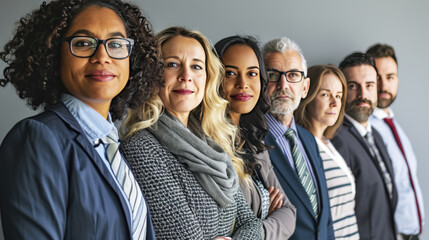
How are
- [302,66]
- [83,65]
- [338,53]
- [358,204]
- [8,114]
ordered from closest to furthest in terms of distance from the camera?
[83,65] → [8,114] → [302,66] → [358,204] → [338,53]

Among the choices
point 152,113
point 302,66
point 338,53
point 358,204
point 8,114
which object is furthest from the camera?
point 338,53

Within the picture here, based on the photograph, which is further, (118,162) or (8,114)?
(8,114)

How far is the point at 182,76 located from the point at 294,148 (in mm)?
1082

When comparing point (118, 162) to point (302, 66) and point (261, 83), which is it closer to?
point (261, 83)

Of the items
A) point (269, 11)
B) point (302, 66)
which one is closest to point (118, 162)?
point (302, 66)

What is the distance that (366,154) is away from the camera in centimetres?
335

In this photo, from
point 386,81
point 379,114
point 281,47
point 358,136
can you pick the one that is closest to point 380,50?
point 386,81

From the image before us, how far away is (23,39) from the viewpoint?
1347 millimetres

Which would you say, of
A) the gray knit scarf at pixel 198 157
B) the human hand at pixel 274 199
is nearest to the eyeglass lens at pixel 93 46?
the gray knit scarf at pixel 198 157

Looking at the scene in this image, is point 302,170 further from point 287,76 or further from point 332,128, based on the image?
point 332,128

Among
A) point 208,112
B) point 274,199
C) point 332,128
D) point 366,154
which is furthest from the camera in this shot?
point 366,154

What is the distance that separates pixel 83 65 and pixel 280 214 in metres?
1.26

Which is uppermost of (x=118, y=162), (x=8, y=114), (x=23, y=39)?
(x=23, y=39)

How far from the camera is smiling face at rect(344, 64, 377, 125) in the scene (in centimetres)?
346
